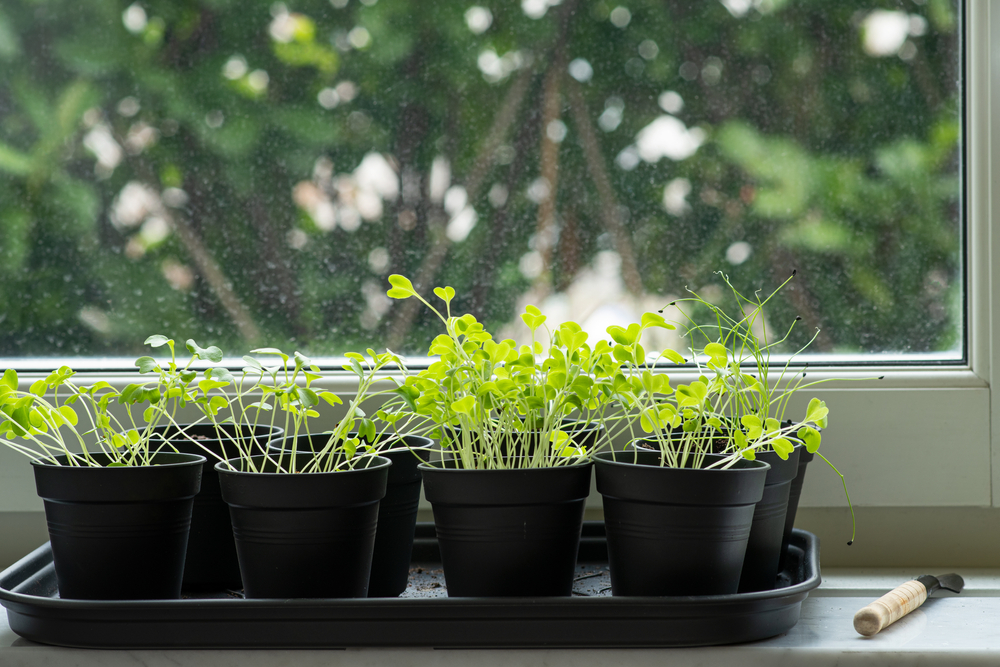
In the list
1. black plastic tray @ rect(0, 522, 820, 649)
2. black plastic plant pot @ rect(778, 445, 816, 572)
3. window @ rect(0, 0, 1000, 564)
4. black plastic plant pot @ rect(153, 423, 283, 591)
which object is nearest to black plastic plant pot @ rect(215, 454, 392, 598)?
black plastic tray @ rect(0, 522, 820, 649)

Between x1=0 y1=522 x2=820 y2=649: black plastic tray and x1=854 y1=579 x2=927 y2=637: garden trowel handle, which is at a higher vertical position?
x1=0 y1=522 x2=820 y2=649: black plastic tray

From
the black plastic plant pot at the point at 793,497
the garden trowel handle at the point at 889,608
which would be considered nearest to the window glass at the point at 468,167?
the black plastic plant pot at the point at 793,497

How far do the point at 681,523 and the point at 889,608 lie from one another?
0.22 metres

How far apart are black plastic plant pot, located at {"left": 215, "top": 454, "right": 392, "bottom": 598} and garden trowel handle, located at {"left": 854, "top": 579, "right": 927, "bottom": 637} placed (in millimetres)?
446

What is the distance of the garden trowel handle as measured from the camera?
2.30ft

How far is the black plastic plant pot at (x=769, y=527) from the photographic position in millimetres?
774

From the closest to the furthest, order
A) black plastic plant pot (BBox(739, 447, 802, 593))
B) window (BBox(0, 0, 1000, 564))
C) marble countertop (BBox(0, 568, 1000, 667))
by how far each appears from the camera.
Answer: marble countertop (BBox(0, 568, 1000, 667)) → black plastic plant pot (BBox(739, 447, 802, 593)) → window (BBox(0, 0, 1000, 564))

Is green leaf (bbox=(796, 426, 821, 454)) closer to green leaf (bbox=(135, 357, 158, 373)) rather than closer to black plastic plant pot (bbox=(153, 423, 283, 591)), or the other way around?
black plastic plant pot (bbox=(153, 423, 283, 591))

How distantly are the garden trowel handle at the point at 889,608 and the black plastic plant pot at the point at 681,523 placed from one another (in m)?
0.11

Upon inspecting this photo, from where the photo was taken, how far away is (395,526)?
0.82 m

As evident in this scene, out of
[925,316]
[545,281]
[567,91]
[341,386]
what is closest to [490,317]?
[545,281]

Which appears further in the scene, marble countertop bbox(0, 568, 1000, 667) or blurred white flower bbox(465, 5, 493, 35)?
blurred white flower bbox(465, 5, 493, 35)

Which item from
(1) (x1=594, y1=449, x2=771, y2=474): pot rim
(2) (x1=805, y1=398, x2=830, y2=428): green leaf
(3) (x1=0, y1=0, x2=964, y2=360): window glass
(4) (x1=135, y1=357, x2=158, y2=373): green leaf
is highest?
(3) (x1=0, y1=0, x2=964, y2=360): window glass

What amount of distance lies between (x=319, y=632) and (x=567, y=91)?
730 mm
